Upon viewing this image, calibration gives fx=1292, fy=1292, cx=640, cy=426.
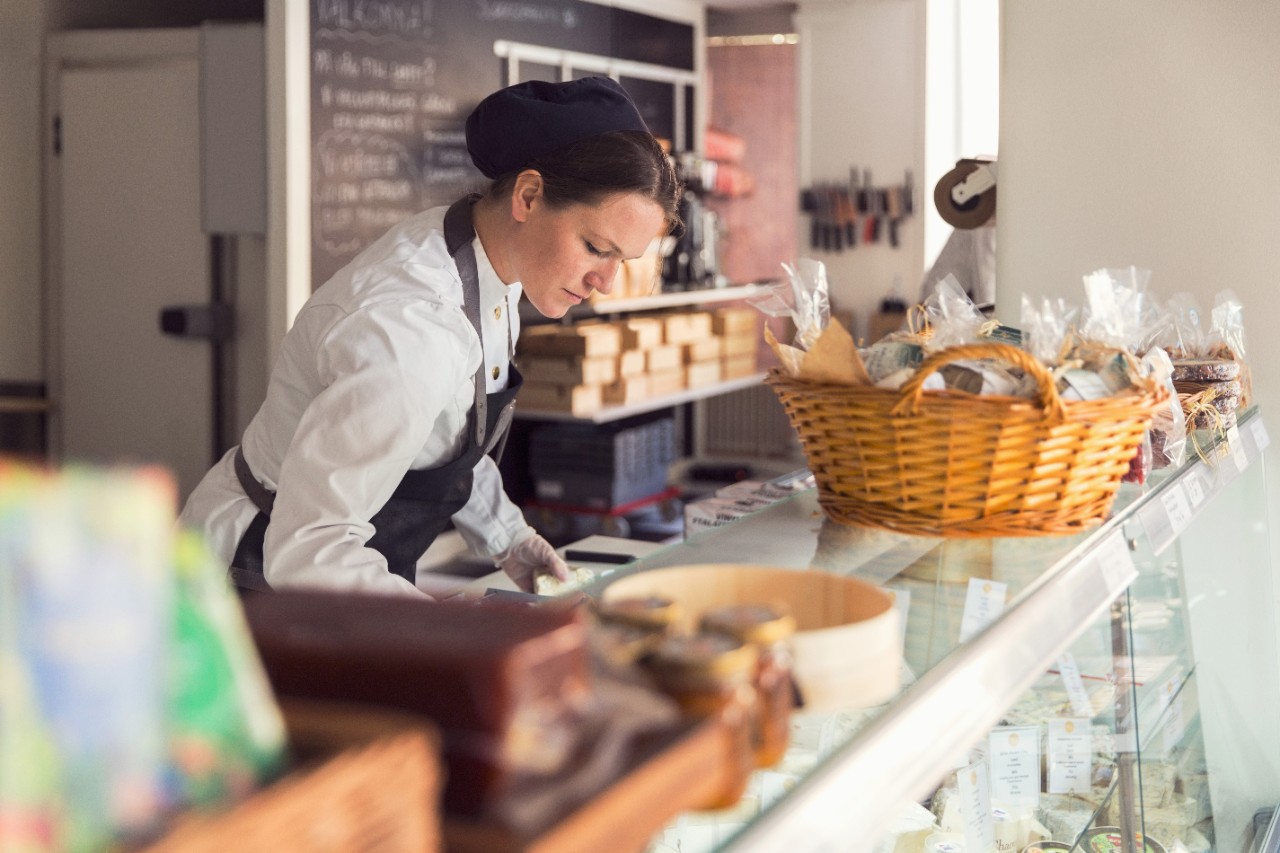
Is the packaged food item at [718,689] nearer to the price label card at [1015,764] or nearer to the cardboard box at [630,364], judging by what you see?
Answer: the price label card at [1015,764]

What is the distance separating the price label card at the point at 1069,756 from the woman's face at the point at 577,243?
3.33ft

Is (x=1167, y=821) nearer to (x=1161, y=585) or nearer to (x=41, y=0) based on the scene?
(x=1161, y=585)

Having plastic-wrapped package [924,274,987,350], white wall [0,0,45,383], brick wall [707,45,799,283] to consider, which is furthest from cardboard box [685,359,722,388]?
plastic-wrapped package [924,274,987,350]

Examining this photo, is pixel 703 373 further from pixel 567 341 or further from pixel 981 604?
pixel 981 604

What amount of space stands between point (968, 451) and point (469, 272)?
3.32 feet

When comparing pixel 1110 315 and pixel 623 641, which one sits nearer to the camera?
pixel 623 641

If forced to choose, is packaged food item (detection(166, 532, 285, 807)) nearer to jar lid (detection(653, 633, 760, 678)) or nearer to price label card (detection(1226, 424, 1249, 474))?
jar lid (detection(653, 633, 760, 678))

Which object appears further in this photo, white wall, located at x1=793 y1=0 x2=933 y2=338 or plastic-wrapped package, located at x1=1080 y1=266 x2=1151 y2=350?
white wall, located at x1=793 y1=0 x2=933 y2=338

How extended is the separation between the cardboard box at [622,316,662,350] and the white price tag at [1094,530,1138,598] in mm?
4469

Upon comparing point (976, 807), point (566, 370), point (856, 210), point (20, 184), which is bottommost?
point (976, 807)

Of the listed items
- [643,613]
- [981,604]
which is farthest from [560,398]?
[643,613]

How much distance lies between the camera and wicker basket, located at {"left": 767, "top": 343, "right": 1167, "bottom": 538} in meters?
1.44

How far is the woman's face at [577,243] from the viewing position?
214cm

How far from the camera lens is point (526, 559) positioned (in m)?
2.58
